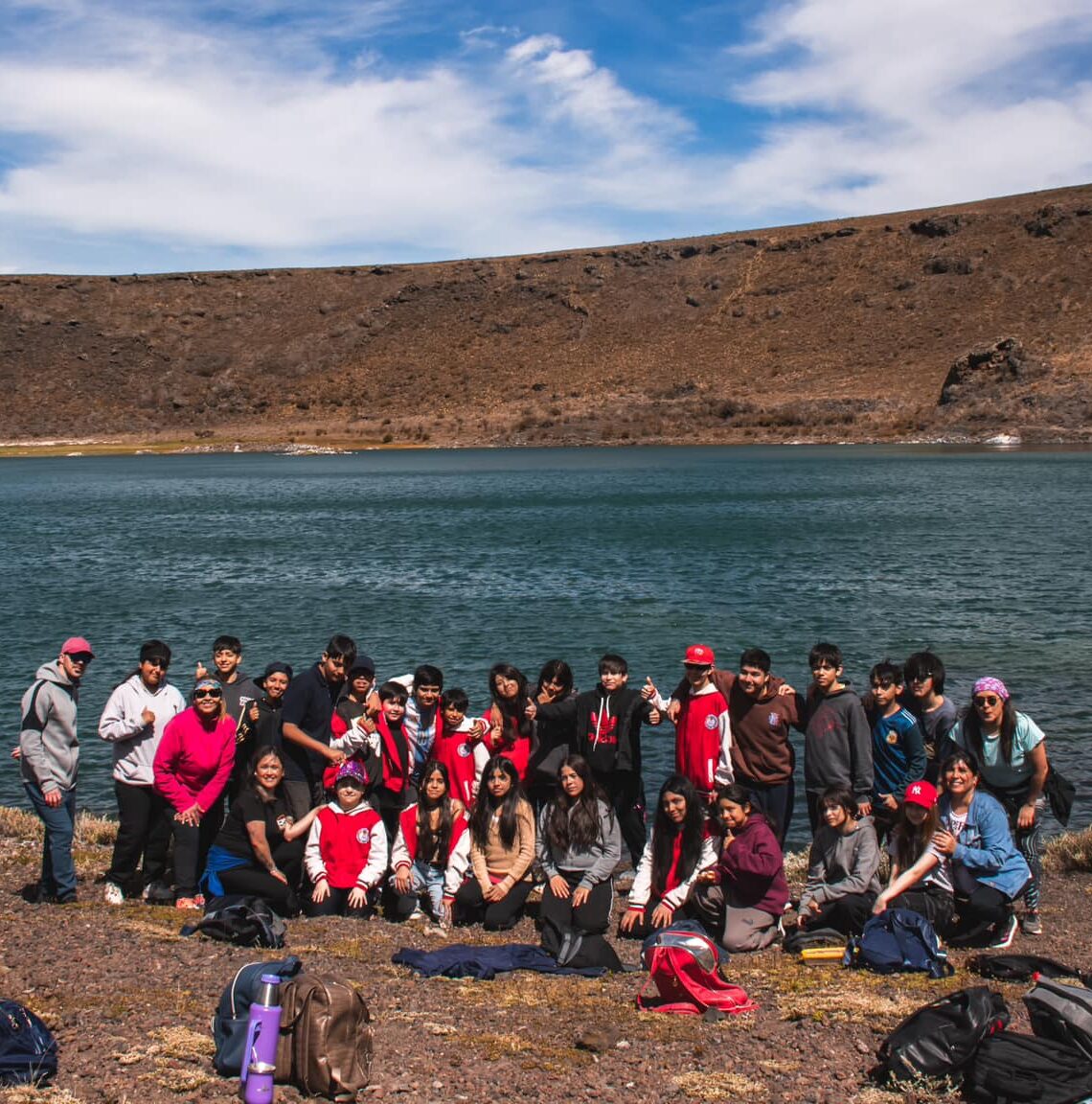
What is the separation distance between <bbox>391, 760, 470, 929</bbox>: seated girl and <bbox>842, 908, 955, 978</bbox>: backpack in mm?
2849

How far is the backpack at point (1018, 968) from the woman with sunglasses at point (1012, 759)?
117 cm

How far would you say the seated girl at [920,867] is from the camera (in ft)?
26.6

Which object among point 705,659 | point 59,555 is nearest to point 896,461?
point 59,555

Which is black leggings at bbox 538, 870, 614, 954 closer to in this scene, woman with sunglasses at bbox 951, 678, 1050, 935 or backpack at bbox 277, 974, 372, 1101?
backpack at bbox 277, 974, 372, 1101

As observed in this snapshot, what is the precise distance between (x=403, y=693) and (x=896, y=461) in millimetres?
72910

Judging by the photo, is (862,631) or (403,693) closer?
(403,693)

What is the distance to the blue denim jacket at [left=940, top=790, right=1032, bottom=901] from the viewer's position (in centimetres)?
818

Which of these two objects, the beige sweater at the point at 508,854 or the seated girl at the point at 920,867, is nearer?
the seated girl at the point at 920,867

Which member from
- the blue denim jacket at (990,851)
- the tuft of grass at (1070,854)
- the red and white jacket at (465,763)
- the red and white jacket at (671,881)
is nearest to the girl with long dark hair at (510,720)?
the red and white jacket at (465,763)

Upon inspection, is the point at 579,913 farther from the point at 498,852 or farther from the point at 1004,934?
the point at 1004,934

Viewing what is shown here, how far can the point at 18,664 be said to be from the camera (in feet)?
76.4

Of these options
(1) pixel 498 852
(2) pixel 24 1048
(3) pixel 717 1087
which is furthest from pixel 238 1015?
(1) pixel 498 852

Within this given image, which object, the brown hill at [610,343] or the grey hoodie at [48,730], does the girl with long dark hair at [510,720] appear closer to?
the grey hoodie at [48,730]

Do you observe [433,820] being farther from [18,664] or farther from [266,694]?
[18,664]
